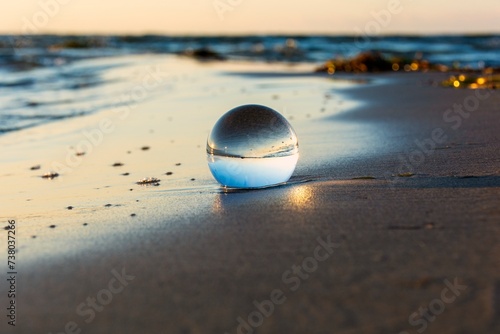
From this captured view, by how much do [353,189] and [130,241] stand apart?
1.44m

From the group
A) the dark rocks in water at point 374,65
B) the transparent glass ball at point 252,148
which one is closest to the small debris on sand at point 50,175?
the transparent glass ball at point 252,148

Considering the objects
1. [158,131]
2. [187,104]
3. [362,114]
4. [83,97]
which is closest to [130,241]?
[158,131]

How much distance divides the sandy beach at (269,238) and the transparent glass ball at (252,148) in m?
0.13

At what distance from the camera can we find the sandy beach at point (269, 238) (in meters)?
2.47

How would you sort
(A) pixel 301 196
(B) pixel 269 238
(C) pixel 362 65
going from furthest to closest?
(C) pixel 362 65 → (A) pixel 301 196 → (B) pixel 269 238

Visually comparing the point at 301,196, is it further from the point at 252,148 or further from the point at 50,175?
the point at 50,175

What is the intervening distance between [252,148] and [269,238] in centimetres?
93

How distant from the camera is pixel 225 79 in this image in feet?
49.3

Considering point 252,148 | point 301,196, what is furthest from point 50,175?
point 301,196

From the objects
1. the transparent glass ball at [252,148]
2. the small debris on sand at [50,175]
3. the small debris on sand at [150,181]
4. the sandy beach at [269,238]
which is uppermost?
the transparent glass ball at [252,148]

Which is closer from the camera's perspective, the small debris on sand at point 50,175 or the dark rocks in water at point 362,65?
the small debris on sand at point 50,175

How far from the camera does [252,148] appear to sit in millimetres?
4027

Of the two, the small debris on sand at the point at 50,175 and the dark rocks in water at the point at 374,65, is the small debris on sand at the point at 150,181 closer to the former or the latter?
the small debris on sand at the point at 50,175

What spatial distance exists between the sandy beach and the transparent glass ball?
0.13m
